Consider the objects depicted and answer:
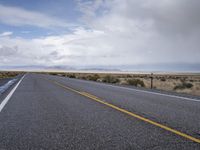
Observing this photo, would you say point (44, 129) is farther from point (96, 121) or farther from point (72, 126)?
point (96, 121)

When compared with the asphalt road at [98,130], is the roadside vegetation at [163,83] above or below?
below

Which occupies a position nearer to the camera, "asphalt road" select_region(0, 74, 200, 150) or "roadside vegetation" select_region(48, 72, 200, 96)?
"asphalt road" select_region(0, 74, 200, 150)

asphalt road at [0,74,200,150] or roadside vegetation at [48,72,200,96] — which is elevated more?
asphalt road at [0,74,200,150]

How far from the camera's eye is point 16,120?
6926 millimetres

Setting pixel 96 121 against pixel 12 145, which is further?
pixel 96 121

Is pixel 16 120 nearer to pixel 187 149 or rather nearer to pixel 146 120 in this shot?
pixel 146 120

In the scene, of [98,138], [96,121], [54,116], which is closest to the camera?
[98,138]

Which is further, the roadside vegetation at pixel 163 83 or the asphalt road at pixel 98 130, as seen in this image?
the roadside vegetation at pixel 163 83

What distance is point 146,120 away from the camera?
6707 millimetres

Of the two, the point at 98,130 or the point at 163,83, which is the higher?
the point at 98,130

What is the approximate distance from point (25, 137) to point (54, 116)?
2.24 metres

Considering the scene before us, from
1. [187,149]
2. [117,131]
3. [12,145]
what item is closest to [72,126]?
[117,131]

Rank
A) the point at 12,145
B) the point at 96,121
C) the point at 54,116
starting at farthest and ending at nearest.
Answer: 1. the point at 54,116
2. the point at 96,121
3. the point at 12,145

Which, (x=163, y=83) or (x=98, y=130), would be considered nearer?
(x=98, y=130)
